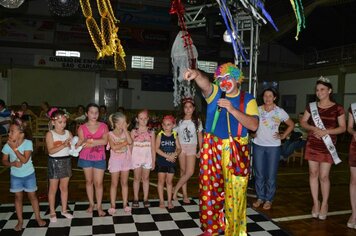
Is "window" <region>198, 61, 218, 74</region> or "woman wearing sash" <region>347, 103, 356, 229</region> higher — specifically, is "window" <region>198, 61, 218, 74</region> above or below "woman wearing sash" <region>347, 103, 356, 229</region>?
above

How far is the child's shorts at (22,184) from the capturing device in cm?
337

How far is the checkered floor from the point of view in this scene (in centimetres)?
352

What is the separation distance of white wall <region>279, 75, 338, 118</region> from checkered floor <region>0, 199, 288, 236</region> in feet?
43.9

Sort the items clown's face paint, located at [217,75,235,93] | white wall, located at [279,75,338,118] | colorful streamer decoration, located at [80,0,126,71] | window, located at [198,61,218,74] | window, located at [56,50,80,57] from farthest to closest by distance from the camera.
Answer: window, located at [198,61,218,74]
window, located at [56,50,80,57]
white wall, located at [279,75,338,118]
colorful streamer decoration, located at [80,0,126,71]
clown's face paint, located at [217,75,235,93]

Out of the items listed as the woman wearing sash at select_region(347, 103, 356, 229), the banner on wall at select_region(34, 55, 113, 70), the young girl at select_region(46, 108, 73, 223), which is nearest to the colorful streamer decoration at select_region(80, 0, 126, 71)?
the young girl at select_region(46, 108, 73, 223)

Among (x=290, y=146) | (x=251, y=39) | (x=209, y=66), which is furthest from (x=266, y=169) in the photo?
(x=209, y=66)

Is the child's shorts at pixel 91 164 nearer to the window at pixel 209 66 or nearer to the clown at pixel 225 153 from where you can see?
the clown at pixel 225 153

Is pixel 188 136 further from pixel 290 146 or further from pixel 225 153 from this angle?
pixel 290 146

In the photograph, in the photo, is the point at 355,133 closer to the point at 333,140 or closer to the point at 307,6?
the point at 333,140

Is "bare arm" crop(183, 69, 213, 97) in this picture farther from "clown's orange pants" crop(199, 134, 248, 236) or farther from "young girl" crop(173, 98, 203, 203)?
"young girl" crop(173, 98, 203, 203)

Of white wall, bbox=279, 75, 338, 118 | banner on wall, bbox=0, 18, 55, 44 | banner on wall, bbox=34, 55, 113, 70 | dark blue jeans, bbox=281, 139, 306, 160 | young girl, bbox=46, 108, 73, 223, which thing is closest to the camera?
young girl, bbox=46, 108, 73, 223

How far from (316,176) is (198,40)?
17.0 meters

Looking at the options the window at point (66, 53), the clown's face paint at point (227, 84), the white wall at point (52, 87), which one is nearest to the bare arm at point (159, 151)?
the clown's face paint at point (227, 84)

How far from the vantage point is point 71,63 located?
17391 millimetres
